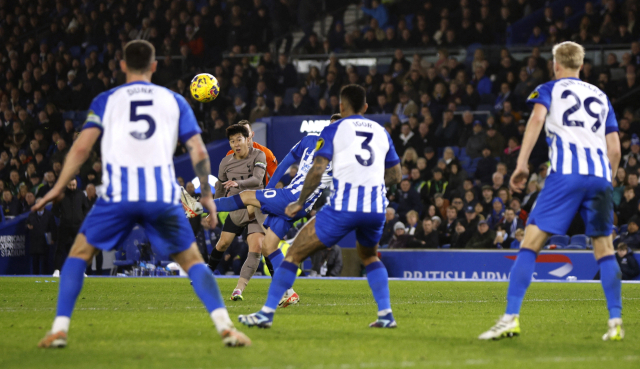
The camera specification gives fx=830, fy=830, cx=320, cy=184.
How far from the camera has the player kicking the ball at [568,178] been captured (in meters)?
6.03

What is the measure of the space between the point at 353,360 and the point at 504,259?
40.5 ft

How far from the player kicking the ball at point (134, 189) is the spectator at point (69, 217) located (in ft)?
45.0

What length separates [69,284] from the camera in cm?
543

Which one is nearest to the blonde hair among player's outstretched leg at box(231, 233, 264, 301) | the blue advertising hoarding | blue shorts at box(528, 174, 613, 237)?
blue shorts at box(528, 174, 613, 237)

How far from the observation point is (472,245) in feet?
57.6

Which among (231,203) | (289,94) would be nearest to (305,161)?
(231,203)

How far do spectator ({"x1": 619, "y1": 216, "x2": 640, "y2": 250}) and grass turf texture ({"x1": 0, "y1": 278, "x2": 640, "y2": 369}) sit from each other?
544 centimetres

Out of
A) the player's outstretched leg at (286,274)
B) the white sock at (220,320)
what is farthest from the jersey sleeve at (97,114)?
the player's outstretched leg at (286,274)

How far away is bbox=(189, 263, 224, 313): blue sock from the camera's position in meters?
5.49

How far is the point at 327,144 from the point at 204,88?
16.8 ft

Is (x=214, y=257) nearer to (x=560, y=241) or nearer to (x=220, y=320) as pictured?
(x=220, y=320)

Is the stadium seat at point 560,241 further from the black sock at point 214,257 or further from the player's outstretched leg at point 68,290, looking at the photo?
the player's outstretched leg at point 68,290

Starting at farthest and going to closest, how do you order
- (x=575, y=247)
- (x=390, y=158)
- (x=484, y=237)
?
(x=484, y=237), (x=575, y=247), (x=390, y=158)

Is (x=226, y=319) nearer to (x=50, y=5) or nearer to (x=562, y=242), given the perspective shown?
(x=562, y=242)
